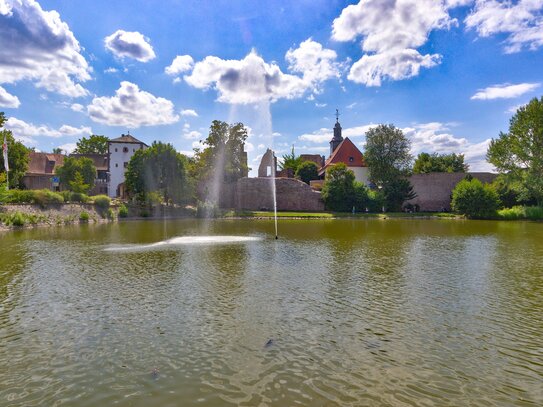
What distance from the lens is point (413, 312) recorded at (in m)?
9.65

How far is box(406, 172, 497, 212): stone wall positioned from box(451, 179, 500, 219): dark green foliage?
9674mm

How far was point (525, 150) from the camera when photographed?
156ft

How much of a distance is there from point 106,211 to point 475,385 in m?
46.0

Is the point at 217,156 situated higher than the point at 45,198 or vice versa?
the point at 217,156

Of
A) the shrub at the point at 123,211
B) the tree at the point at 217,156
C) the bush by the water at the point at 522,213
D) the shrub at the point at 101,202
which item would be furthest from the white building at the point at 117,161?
the bush by the water at the point at 522,213

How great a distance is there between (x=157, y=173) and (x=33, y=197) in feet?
51.9

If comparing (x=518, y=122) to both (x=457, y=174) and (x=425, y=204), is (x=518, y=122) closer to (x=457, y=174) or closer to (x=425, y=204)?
(x=457, y=174)

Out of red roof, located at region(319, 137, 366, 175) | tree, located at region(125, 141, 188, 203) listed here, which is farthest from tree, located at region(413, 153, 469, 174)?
tree, located at region(125, 141, 188, 203)

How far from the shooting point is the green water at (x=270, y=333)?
5.82m

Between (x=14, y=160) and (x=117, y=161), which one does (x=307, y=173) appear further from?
(x=14, y=160)

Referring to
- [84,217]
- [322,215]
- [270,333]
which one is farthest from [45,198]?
[270,333]

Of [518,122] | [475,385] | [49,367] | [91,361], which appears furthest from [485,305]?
[518,122]

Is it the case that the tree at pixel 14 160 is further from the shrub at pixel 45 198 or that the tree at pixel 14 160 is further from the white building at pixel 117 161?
the white building at pixel 117 161

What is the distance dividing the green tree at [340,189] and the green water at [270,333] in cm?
3976
